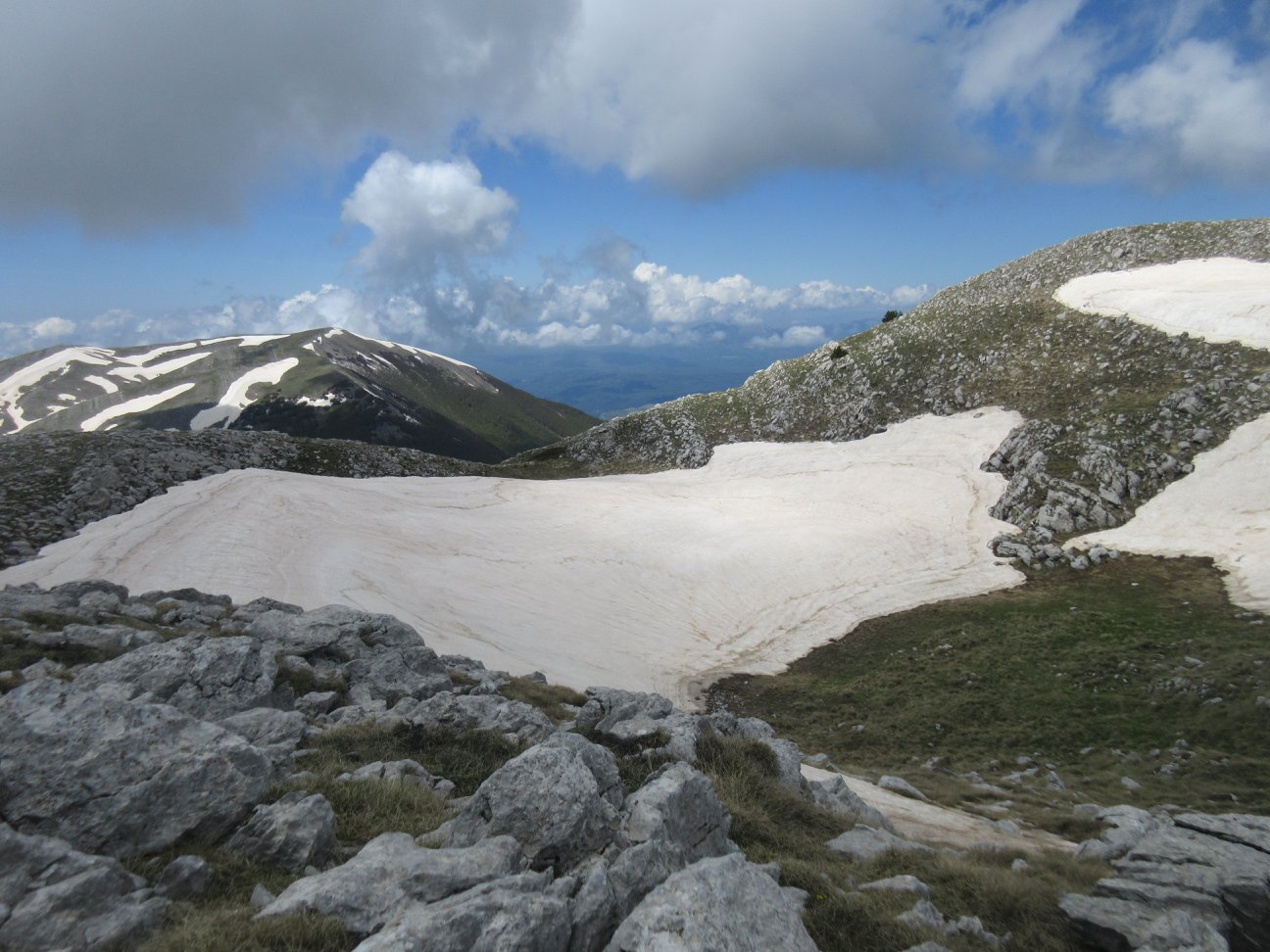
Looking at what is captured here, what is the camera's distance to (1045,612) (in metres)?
31.4

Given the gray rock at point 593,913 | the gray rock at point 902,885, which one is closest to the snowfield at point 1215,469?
the gray rock at point 902,885

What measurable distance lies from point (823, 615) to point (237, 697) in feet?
96.0

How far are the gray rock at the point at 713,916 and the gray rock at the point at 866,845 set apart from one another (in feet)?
13.7

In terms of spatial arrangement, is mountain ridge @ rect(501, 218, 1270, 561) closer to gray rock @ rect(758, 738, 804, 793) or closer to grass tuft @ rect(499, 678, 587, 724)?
gray rock @ rect(758, 738, 804, 793)

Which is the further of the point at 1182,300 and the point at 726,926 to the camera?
the point at 1182,300

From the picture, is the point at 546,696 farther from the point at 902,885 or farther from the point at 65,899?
the point at 65,899

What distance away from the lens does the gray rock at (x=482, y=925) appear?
548 cm

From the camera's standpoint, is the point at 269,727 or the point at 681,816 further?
the point at 269,727

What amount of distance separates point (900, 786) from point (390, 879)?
15.4 meters

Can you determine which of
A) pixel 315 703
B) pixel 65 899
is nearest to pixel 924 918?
pixel 65 899

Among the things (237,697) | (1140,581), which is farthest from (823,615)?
(237,697)

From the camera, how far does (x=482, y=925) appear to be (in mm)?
5844

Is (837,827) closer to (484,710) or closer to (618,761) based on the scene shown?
(618,761)

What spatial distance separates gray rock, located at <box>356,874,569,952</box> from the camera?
18.0 feet
